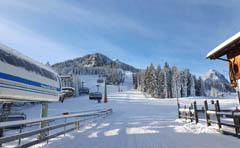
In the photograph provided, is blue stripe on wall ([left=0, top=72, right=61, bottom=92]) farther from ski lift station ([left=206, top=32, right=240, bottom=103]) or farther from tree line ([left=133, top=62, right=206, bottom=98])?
tree line ([left=133, top=62, right=206, bottom=98])

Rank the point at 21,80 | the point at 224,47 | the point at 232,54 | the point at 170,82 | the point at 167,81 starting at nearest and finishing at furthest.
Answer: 1. the point at 21,80
2. the point at 224,47
3. the point at 232,54
4. the point at 167,81
5. the point at 170,82

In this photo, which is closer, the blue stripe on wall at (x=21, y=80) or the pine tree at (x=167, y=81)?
the blue stripe on wall at (x=21, y=80)

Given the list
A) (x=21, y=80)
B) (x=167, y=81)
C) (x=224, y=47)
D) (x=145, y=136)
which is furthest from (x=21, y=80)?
(x=167, y=81)

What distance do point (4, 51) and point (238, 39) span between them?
11.0 metres

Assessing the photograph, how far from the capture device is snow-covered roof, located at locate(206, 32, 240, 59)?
24.7 ft

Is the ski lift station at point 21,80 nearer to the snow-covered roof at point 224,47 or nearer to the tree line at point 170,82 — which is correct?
the snow-covered roof at point 224,47

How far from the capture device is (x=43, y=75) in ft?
26.3

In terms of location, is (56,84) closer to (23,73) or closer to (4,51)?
(23,73)

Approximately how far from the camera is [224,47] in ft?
28.4

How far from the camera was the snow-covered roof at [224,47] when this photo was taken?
7.53 metres

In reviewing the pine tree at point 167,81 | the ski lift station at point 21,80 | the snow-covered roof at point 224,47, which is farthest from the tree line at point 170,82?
the ski lift station at point 21,80

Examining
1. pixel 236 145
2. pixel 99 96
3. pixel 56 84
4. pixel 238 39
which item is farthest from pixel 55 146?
pixel 99 96

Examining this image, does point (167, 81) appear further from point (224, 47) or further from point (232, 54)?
point (224, 47)

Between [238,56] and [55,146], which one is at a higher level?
[238,56]
